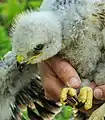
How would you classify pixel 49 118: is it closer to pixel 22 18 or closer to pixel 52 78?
pixel 52 78

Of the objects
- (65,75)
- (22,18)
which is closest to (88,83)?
(65,75)

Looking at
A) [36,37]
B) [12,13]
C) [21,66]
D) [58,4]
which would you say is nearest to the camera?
[36,37]

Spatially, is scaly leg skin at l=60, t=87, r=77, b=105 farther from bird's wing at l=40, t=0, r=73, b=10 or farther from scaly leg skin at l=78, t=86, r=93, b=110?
bird's wing at l=40, t=0, r=73, b=10

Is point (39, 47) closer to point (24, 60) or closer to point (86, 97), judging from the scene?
point (24, 60)

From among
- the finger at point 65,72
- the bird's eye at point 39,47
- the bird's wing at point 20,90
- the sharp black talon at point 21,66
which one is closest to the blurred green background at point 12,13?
the bird's wing at point 20,90

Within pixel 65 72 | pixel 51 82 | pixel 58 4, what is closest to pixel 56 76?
pixel 51 82

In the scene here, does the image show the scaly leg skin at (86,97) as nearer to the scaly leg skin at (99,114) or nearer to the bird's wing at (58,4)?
the scaly leg skin at (99,114)
